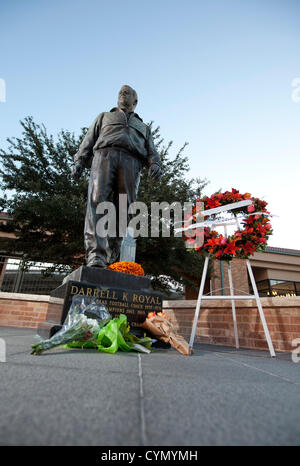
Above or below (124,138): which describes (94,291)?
below

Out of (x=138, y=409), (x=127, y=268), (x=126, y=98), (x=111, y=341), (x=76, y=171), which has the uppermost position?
(x=126, y=98)

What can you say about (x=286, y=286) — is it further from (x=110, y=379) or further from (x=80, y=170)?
(x=110, y=379)

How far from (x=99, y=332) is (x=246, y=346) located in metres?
3.48

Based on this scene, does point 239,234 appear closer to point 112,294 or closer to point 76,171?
point 112,294

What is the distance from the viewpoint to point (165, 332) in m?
2.58

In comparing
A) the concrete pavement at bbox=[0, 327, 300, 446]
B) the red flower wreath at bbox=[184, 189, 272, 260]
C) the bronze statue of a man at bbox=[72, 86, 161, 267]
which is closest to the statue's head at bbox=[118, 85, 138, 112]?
the bronze statue of a man at bbox=[72, 86, 161, 267]

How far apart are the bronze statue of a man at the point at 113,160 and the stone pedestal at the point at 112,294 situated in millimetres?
402

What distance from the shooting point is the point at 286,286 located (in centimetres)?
1678

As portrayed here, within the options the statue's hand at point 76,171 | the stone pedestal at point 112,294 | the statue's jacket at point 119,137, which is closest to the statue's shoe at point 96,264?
the stone pedestal at point 112,294

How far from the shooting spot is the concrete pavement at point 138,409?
57 centimetres

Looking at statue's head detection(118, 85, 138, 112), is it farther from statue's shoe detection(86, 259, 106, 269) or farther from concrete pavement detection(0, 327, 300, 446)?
concrete pavement detection(0, 327, 300, 446)

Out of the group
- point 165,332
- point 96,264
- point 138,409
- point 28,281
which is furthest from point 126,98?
point 28,281

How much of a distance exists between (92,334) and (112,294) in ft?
2.88

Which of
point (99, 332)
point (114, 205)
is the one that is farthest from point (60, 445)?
point (114, 205)
